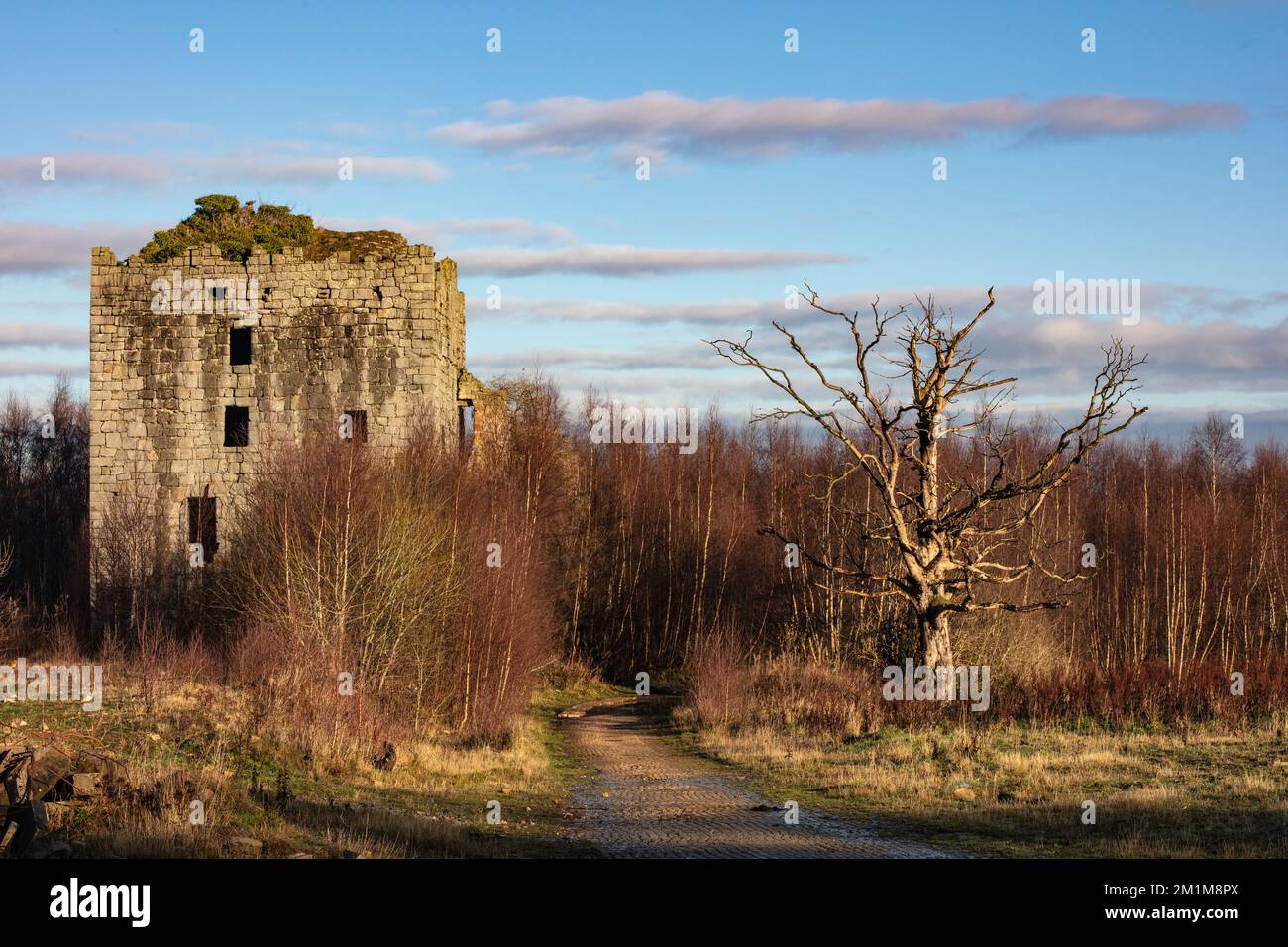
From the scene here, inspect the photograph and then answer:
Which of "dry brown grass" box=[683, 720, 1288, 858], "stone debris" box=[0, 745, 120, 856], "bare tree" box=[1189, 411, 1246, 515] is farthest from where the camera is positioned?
"bare tree" box=[1189, 411, 1246, 515]

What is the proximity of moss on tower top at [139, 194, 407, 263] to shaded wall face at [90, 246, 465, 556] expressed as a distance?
0.74 m

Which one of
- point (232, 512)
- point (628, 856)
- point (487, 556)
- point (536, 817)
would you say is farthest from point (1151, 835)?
point (232, 512)

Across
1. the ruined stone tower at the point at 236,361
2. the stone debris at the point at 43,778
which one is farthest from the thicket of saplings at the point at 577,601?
the stone debris at the point at 43,778

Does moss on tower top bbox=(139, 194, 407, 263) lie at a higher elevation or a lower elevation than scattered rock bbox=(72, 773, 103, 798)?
higher

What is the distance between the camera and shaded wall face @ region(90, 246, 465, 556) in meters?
32.3

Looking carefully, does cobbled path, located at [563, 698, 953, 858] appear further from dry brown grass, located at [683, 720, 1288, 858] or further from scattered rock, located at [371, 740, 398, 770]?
scattered rock, located at [371, 740, 398, 770]

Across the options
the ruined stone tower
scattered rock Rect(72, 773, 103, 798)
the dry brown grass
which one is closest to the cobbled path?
the dry brown grass

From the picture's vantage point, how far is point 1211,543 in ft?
163

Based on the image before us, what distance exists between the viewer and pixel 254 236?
34219 millimetres

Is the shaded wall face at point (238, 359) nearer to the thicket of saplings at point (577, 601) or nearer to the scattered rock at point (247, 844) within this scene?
the thicket of saplings at point (577, 601)

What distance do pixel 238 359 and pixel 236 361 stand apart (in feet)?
0.30

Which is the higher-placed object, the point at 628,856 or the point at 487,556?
the point at 487,556

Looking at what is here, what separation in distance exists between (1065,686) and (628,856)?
573 inches
